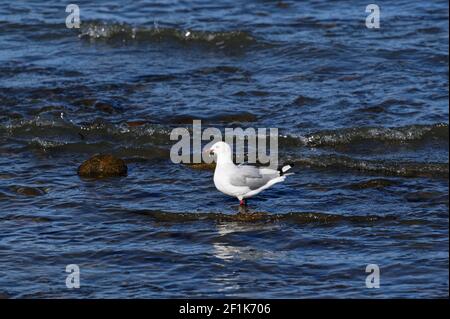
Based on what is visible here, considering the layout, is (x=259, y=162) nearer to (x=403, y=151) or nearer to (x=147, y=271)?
(x=403, y=151)

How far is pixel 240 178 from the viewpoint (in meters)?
9.62

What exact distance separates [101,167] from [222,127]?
2.24m

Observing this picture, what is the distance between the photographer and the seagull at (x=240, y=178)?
9.62 meters

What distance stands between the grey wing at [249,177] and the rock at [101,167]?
5.17 ft

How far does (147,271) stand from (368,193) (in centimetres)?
288
